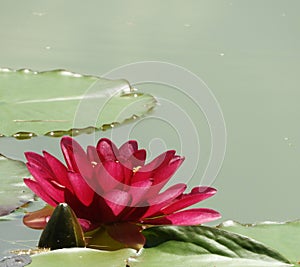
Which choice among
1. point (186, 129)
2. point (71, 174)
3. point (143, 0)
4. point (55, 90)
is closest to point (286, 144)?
point (186, 129)

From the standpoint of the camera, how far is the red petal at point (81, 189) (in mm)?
926

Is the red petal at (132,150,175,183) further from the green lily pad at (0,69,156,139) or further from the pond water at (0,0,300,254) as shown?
the green lily pad at (0,69,156,139)

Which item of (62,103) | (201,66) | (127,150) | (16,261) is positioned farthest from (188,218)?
(201,66)

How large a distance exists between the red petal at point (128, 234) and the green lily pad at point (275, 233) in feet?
0.41

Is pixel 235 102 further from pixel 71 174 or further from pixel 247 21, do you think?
pixel 247 21

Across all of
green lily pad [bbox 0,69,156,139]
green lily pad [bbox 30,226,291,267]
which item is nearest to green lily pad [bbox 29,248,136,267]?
green lily pad [bbox 30,226,291,267]

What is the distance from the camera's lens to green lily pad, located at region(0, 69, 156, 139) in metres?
1.48

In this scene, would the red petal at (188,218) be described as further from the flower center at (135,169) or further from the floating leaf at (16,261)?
the floating leaf at (16,261)

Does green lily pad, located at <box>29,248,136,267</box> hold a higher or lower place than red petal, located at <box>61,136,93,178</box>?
lower

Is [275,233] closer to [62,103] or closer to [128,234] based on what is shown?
[128,234]

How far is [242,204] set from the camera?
3.94 ft

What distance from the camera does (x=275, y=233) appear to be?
3.30ft

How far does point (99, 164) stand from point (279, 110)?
0.86 meters

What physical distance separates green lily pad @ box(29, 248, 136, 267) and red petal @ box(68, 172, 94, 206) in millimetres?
82
